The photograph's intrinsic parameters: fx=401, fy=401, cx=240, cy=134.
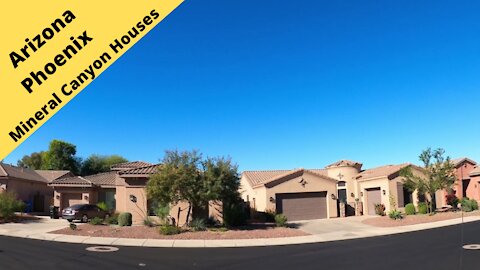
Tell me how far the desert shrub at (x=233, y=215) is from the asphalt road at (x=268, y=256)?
7272mm

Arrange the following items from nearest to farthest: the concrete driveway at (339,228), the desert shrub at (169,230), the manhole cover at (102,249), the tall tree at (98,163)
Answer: the manhole cover at (102,249)
the desert shrub at (169,230)
the concrete driveway at (339,228)
the tall tree at (98,163)

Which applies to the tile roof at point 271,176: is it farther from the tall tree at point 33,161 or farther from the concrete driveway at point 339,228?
the tall tree at point 33,161

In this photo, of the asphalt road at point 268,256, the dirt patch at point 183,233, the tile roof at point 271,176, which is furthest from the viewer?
the tile roof at point 271,176

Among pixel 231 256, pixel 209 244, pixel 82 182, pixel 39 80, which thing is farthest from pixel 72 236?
pixel 39 80

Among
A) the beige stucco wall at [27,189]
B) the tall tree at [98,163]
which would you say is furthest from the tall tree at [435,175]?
the tall tree at [98,163]

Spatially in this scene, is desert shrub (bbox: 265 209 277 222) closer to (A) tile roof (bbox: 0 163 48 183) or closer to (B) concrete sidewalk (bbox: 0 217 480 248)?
(B) concrete sidewalk (bbox: 0 217 480 248)

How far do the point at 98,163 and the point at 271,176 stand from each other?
56711 mm

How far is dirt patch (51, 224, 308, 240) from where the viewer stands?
21469 millimetres

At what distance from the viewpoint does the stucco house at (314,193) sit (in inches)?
1251

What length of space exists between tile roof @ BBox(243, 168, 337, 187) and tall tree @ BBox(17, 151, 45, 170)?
58.7 metres

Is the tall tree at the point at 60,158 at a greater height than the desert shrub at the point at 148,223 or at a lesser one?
greater

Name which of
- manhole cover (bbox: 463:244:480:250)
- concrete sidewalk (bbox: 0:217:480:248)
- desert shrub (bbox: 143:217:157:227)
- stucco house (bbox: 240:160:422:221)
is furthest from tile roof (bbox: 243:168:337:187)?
manhole cover (bbox: 463:244:480:250)

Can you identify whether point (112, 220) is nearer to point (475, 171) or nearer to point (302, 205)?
point (302, 205)

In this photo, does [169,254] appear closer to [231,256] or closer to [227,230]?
[231,256]
